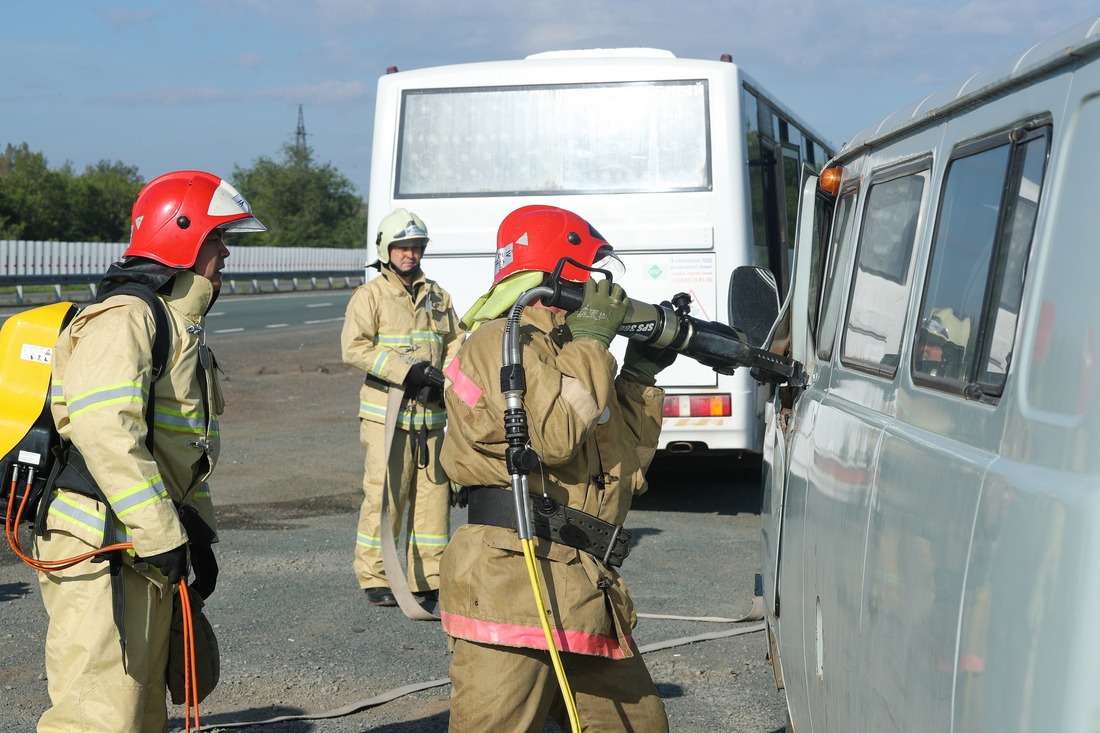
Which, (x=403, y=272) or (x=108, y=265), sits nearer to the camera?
(x=403, y=272)

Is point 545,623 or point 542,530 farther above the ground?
point 542,530

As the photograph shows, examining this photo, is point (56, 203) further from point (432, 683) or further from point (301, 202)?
point (432, 683)

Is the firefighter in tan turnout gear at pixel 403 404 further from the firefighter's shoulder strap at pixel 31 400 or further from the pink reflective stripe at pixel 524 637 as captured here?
the pink reflective stripe at pixel 524 637

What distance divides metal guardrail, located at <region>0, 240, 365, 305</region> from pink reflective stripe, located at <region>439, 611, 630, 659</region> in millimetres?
17524

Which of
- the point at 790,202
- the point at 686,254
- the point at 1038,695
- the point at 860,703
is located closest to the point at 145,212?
the point at 860,703

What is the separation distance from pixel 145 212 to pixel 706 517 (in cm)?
615

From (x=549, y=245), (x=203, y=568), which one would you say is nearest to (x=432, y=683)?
(x=203, y=568)

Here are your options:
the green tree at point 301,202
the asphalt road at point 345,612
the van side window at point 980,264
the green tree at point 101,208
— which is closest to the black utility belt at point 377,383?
the asphalt road at point 345,612

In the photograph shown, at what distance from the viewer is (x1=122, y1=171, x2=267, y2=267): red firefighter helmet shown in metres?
3.63

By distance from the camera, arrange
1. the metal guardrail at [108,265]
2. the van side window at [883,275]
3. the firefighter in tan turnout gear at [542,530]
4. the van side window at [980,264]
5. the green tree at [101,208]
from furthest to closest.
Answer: the green tree at [101,208], the metal guardrail at [108,265], the firefighter in tan turnout gear at [542,530], the van side window at [883,275], the van side window at [980,264]

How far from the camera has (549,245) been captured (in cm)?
346

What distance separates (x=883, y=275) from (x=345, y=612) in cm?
410

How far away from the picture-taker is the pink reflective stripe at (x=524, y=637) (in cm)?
320

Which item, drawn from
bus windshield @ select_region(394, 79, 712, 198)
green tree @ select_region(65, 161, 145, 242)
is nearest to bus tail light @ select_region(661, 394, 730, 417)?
bus windshield @ select_region(394, 79, 712, 198)
